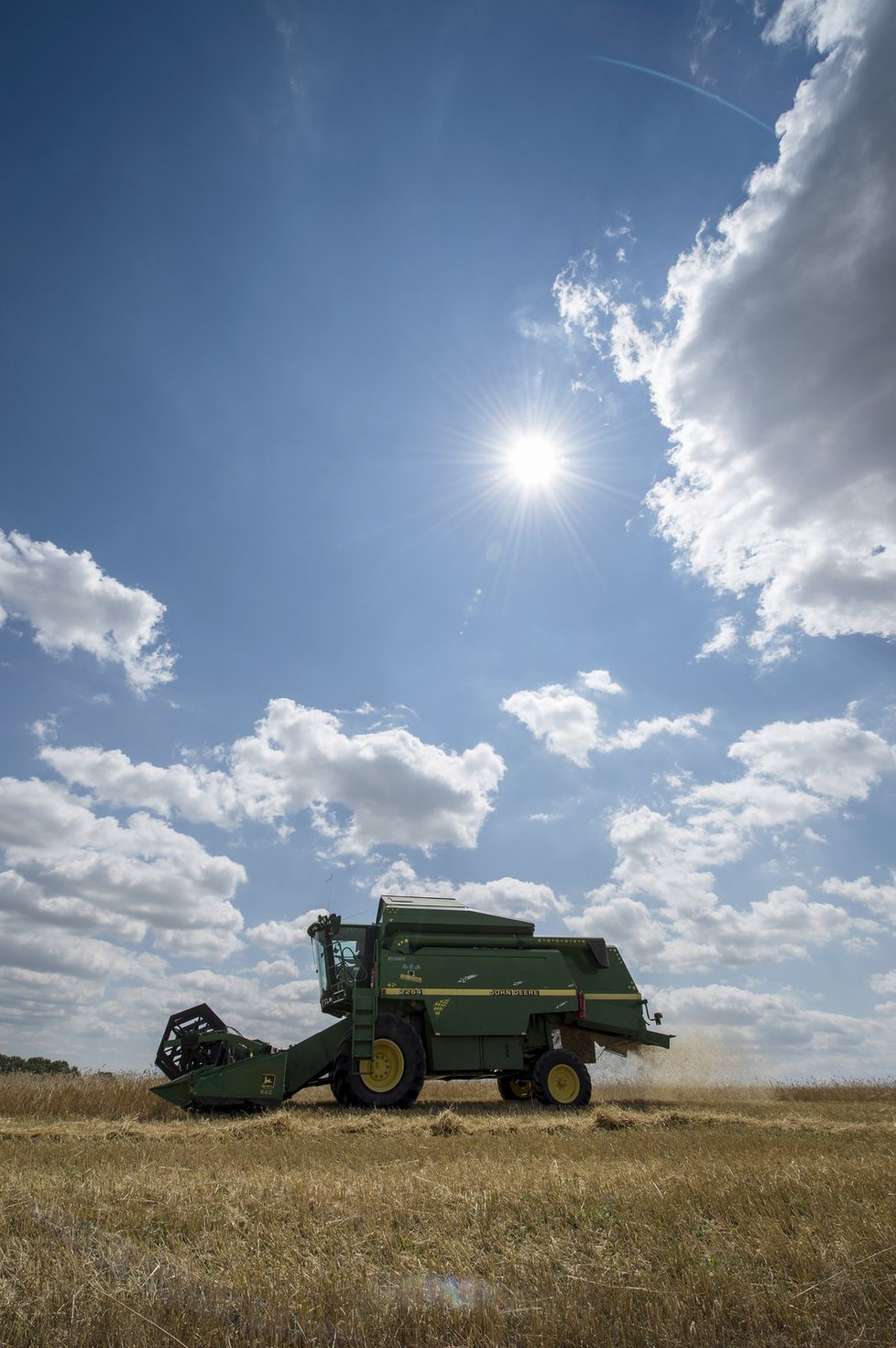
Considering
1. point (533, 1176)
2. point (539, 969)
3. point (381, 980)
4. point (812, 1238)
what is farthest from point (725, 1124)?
point (812, 1238)

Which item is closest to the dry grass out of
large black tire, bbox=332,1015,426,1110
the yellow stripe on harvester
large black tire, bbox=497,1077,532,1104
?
large black tire, bbox=332,1015,426,1110

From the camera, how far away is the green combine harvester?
12617mm

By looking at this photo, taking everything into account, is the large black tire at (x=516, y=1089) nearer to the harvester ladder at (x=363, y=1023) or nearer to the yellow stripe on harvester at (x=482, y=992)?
the yellow stripe on harvester at (x=482, y=992)

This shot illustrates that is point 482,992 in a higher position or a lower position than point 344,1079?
higher

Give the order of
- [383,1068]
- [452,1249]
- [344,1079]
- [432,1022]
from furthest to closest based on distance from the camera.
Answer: [432,1022], [383,1068], [344,1079], [452,1249]

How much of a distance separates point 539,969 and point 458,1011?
5.89 feet

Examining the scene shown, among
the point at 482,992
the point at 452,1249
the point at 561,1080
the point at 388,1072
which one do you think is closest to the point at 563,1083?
the point at 561,1080

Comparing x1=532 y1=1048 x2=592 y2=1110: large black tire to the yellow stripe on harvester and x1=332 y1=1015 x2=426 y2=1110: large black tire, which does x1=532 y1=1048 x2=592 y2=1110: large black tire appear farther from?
x1=332 y1=1015 x2=426 y2=1110: large black tire

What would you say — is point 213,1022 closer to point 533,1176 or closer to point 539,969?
point 539,969

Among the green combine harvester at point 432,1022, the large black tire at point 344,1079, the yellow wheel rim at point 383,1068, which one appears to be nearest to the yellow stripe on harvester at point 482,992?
the green combine harvester at point 432,1022

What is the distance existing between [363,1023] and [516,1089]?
4.89 m

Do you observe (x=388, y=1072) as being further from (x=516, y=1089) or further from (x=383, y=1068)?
(x=516, y=1089)

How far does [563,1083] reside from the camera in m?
13.8

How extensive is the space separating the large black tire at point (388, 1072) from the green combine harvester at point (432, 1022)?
18 millimetres
